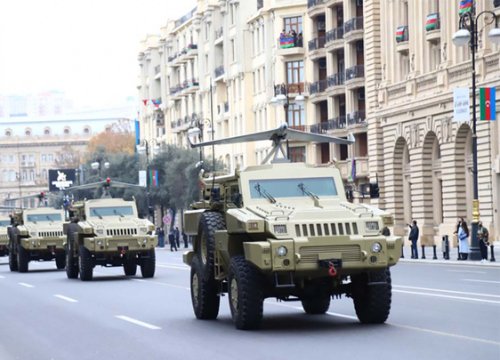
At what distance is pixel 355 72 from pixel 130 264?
3972cm

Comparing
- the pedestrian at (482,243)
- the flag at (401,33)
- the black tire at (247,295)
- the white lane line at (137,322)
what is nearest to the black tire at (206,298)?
the white lane line at (137,322)

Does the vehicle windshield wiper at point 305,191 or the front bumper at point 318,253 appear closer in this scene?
the front bumper at point 318,253

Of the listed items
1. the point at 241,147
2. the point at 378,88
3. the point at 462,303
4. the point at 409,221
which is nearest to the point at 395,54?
the point at 378,88

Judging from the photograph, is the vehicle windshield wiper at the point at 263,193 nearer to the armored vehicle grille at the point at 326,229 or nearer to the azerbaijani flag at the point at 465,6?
the armored vehicle grille at the point at 326,229

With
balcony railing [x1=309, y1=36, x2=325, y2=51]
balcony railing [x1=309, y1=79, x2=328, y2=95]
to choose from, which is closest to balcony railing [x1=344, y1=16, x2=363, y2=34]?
balcony railing [x1=309, y1=36, x2=325, y2=51]

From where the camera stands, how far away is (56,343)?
55.2 feet

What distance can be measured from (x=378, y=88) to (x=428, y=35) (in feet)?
23.9

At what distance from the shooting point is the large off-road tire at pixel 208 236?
1902 cm

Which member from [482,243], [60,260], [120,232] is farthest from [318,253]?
[60,260]

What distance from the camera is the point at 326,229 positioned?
56.9 feet

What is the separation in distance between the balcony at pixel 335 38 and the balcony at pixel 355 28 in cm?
245

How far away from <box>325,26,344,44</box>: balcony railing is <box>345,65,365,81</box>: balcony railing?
285 cm

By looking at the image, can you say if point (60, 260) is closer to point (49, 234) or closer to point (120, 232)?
point (49, 234)

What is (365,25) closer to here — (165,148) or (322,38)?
(322,38)
